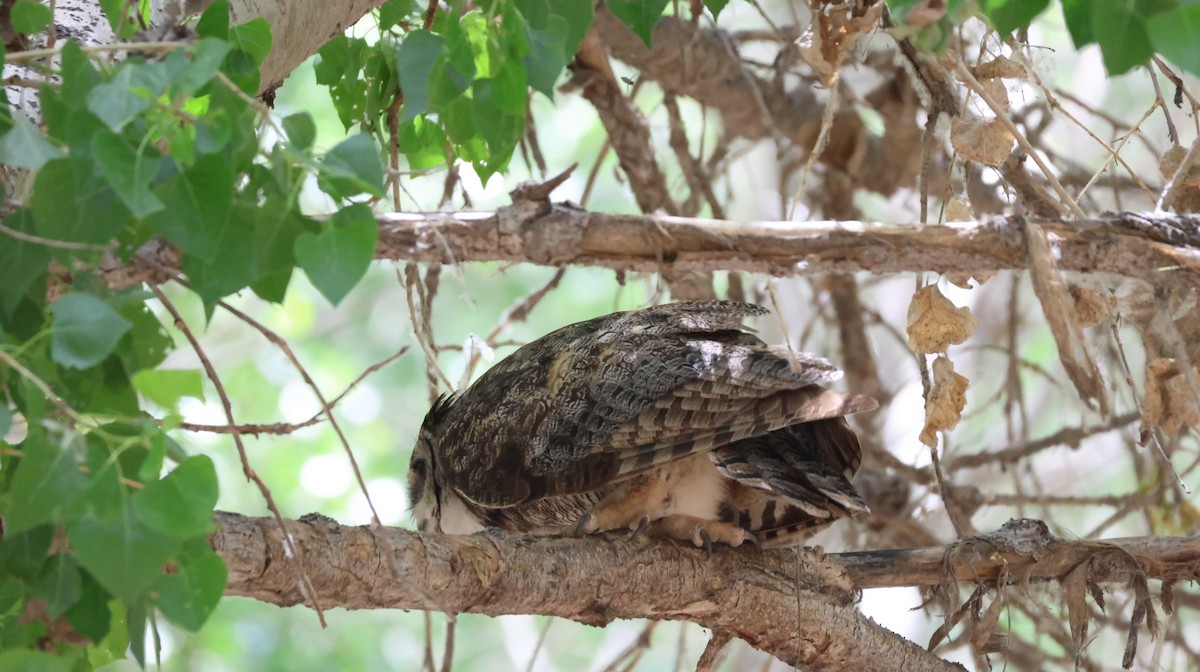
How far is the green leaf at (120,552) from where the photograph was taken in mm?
1231

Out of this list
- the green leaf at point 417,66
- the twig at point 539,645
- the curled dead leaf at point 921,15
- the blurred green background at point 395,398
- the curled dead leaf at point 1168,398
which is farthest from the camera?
the blurred green background at point 395,398

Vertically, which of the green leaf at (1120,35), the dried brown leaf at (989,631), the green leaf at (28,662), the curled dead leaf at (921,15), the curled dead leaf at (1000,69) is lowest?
A: the green leaf at (28,662)

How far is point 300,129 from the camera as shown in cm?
141

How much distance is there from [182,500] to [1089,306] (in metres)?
1.63

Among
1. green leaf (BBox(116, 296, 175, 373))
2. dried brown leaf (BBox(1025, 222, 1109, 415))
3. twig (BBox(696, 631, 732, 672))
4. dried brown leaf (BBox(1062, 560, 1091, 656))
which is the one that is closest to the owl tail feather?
twig (BBox(696, 631, 732, 672))

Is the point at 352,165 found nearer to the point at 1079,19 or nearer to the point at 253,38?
the point at 253,38

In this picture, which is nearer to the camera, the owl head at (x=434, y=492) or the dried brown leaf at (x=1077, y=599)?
the dried brown leaf at (x=1077, y=599)

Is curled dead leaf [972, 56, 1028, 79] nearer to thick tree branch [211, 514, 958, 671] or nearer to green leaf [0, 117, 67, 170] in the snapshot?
thick tree branch [211, 514, 958, 671]

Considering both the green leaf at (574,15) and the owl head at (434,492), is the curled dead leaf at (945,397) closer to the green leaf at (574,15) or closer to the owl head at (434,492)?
the green leaf at (574,15)

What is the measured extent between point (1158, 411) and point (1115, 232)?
390mm

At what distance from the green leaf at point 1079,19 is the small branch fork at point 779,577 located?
1.32 m

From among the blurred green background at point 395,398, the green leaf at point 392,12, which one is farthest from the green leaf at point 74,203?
the blurred green background at point 395,398

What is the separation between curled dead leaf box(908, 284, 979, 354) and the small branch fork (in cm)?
56

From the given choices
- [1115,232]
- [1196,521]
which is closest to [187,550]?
[1115,232]
